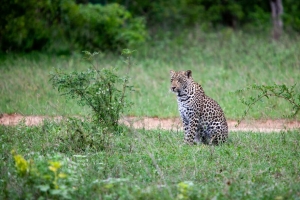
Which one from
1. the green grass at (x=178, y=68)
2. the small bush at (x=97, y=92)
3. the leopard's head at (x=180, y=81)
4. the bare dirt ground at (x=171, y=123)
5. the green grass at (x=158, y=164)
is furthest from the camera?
the green grass at (x=178, y=68)

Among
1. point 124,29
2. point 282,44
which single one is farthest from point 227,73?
point 124,29

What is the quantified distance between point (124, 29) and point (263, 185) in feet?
47.9

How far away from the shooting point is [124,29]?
2202 cm

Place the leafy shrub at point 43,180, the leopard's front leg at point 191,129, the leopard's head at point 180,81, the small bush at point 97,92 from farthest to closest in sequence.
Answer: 1. the leopard's head at point 180,81
2. the small bush at point 97,92
3. the leopard's front leg at point 191,129
4. the leafy shrub at point 43,180

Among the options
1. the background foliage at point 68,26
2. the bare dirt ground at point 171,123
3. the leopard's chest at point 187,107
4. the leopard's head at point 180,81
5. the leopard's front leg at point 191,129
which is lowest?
the bare dirt ground at point 171,123

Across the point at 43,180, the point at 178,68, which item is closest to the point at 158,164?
the point at 43,180

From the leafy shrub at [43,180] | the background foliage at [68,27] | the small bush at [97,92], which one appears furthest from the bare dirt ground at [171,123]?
the background foliage at [68,27]

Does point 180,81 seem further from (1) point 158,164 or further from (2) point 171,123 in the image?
(1) point 158,164

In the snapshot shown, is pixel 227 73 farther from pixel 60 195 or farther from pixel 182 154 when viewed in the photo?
pixel 60 195

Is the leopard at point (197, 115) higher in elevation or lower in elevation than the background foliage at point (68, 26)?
lower

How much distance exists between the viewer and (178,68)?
61.7ft

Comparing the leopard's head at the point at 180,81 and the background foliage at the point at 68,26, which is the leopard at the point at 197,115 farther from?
the background foliage at the point at 68,26

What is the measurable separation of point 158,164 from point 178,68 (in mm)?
9837

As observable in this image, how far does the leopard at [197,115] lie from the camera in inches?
438
